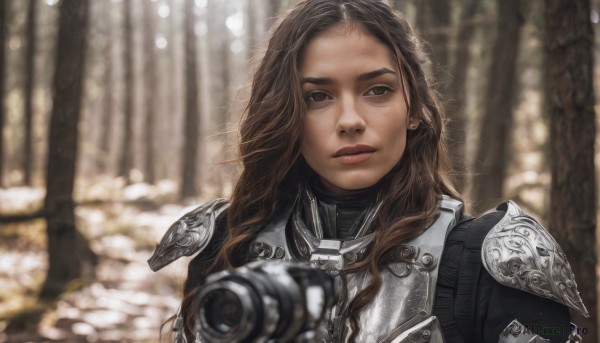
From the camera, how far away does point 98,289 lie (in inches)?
306

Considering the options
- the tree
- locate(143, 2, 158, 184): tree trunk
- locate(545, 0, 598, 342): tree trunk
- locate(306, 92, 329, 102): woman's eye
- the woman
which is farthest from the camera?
locate(143, 2, 158, 184): tree trunk

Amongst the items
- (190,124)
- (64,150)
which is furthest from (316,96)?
(190,124)

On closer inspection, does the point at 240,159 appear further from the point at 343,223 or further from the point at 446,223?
the point at 446,223

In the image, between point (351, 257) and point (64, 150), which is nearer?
point (351, 257)

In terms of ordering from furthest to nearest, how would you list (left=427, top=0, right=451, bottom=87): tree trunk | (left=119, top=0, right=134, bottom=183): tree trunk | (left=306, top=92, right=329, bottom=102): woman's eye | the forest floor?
(left=119, top=0, right=134, bottom=183): tree trunk, (left=427, top=0, right=451, bottom=87): tree trunk, the forest floor, (left=306, top=92, right=329, bottom=102): woman's eye

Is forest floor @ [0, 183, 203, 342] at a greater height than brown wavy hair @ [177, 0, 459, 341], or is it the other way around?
brown wavy hair @ [177, 0, 459, 341]

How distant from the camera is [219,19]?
33.3 meters

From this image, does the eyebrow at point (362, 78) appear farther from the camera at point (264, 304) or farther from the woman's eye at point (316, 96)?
the camera at point (264, 304)

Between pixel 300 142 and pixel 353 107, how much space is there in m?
0.28

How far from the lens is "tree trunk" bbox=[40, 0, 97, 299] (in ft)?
22.3

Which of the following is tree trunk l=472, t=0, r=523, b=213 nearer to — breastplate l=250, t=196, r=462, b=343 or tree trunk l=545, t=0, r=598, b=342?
tree trunk l=545, t=0, r=598, b=342

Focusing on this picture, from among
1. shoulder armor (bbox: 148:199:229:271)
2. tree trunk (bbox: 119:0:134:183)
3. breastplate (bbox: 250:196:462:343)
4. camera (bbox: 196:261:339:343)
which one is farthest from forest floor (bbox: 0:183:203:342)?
tree trunk (bbox: 119:0:134:183)

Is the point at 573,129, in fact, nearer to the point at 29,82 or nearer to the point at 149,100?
the point at 29,82

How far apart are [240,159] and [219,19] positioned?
32.1 m
